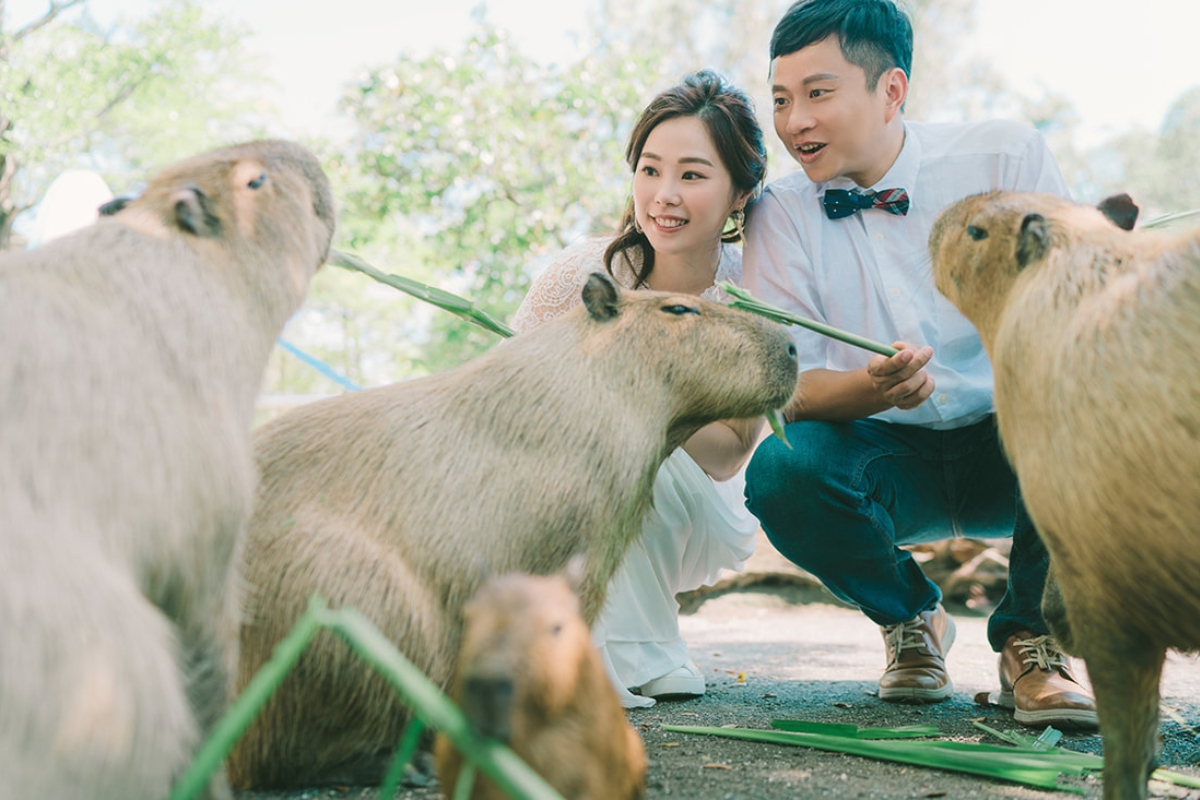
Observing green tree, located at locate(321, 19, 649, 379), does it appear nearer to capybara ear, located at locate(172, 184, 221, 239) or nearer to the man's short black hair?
the man's short black hair

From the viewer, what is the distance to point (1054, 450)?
179 centimetres

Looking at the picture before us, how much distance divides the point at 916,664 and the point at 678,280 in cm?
174

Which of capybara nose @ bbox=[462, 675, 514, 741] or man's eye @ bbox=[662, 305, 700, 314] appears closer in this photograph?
capybara nose @ bbox=[462, 675, 514, 741]

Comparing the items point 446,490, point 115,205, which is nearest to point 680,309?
point 446,490

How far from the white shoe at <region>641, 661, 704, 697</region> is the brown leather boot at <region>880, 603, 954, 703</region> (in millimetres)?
716

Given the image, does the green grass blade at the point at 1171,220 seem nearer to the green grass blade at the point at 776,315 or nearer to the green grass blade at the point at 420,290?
the green grass blade at the point at 776,315

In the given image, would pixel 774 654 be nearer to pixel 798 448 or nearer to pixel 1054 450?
pixel 798 448

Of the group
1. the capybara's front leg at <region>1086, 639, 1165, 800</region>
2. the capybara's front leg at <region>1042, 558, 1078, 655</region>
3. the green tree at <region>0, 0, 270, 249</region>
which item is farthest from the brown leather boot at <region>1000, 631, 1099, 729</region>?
the green tree at <region>0, 0, 270, 249</region>

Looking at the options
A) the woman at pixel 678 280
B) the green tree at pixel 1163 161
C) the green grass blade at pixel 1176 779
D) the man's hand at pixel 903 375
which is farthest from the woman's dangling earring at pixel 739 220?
the green tree at pixel 1163 161

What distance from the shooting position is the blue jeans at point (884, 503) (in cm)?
343

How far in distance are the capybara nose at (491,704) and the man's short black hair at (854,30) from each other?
289cm

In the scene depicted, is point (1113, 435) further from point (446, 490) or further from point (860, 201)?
point (860, 201)

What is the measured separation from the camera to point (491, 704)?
3.99 ft

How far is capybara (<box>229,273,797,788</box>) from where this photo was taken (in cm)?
197
